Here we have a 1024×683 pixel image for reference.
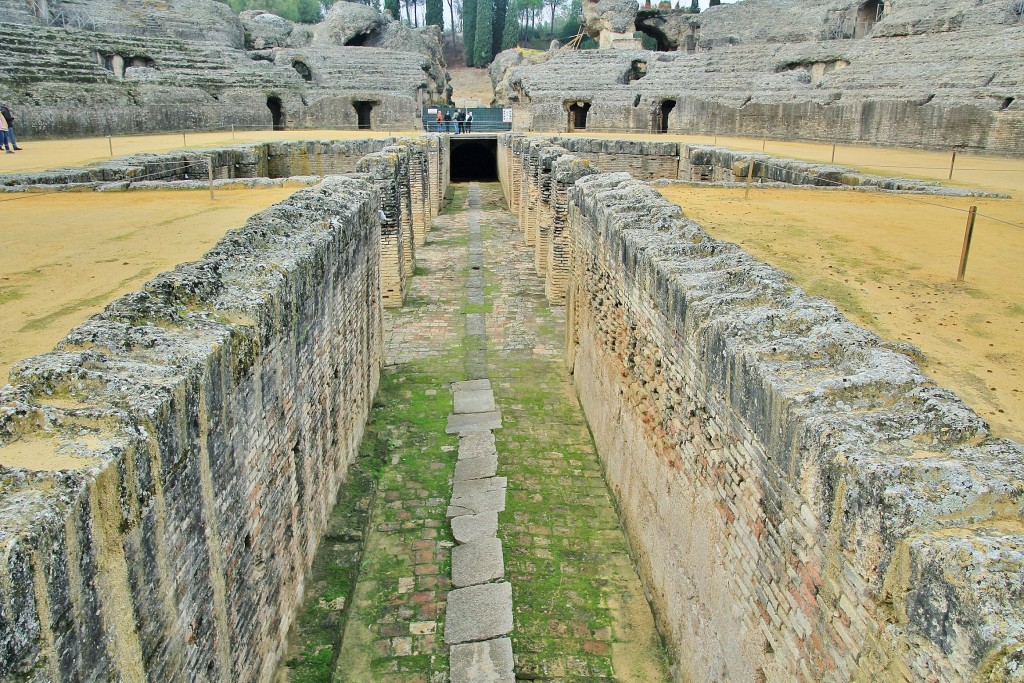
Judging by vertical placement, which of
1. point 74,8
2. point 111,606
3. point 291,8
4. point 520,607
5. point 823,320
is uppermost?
point 291,8

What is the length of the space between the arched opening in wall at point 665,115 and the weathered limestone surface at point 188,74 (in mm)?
9949

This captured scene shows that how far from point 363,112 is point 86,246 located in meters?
27.3

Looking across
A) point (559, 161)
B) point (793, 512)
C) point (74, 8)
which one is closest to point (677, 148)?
point (559, 161)

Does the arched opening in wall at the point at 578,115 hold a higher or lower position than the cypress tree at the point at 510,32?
lower

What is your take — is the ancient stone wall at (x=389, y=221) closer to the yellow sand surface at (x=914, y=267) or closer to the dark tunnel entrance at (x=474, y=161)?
the yellow sand surface at (x=914, y=267)

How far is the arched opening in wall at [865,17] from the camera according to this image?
3103 cm

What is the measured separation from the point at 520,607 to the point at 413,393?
418 cm

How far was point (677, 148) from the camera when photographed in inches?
797

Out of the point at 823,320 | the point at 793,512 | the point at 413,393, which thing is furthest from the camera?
the point at 413,393

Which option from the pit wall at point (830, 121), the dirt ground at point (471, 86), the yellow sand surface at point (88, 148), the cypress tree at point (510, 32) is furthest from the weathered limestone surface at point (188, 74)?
the cypress tree at point (510, 32)

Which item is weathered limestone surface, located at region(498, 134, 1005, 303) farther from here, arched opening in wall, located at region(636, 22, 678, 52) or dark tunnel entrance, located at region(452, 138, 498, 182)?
arched opening in wall, located at region(636, 22, 678, 52)

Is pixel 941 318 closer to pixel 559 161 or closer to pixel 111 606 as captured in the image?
pixel 111 606

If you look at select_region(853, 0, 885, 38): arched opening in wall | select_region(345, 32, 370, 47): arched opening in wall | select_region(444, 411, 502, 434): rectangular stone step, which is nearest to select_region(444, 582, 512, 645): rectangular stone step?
select_region(444, 411, 502, 434): rectangular stone step

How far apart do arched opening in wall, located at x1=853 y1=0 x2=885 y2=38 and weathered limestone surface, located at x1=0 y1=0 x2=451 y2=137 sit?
18.4 meters
